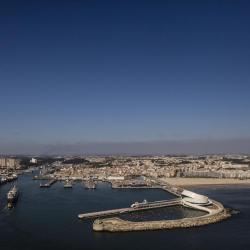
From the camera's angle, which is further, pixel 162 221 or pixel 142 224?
pixel 162 221

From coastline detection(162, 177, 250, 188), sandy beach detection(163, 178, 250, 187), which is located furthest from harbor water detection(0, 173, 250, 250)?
sandy beach detection(163, 178, 250, 187)

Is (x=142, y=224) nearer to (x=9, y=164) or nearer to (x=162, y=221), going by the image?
(x=162, y=221)

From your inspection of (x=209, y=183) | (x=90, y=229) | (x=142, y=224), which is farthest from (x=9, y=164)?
(x=142, y=224)

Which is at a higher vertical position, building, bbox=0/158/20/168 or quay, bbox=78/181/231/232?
building, bbox=0/158/20/168

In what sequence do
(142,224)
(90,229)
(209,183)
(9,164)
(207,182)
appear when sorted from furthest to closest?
(9,164) → (207,182) → (209,183) → (142,224) → (90,229)

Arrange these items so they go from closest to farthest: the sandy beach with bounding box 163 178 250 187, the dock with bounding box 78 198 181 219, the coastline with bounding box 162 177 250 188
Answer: the dock with bounding box 78 198 181 219, the coastline with bounding box 162 177 250 188, the sandy beach with bounding box 163 178 250 187

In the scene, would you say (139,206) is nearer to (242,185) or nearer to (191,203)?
(191,203)

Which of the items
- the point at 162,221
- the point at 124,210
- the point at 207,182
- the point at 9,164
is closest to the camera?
the point at 162,221

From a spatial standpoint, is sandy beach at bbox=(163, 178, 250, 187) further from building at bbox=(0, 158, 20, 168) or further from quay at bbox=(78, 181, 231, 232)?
building at bbox=(0, 158, 20, 168)

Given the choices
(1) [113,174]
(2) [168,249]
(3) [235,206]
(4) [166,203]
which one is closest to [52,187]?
(1) [113,174]
